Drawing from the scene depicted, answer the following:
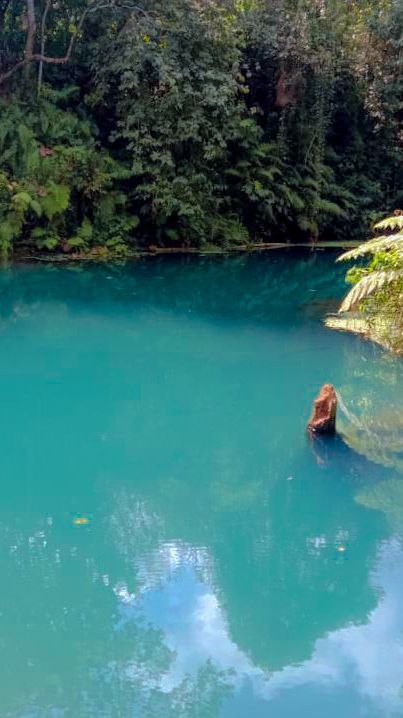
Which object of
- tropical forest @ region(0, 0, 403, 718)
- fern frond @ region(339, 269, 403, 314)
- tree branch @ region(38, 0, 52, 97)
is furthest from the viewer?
tree branch @ region(38, 0, 52, 97)

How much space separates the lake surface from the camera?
327 centimetres

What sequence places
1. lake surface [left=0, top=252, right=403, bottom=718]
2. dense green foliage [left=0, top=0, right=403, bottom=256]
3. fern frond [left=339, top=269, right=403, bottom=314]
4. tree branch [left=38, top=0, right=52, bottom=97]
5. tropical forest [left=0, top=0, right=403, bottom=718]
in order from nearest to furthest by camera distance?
lake surface [left=0, top=252, right=403, bottom=718]
tropical forest [left=0, top=0, right=403, bottom=718]
fern frond [left=339, top=269, right=403, bottom=314]
dense green foliage [left=0, top=0, right=403, bottom=256]
tree branch [left=38, top=0, right=52, bottom=97]

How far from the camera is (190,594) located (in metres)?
3.94

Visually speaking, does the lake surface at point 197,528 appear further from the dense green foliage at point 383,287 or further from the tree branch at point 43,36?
the tree branch at point 43,36

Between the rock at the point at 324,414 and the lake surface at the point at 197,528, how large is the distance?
128 mm

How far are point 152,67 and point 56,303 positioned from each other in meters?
5.80

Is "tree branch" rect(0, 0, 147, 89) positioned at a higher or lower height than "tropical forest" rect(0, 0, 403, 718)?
higher

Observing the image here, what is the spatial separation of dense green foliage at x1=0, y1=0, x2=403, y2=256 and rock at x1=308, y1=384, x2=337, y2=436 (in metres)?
8.23

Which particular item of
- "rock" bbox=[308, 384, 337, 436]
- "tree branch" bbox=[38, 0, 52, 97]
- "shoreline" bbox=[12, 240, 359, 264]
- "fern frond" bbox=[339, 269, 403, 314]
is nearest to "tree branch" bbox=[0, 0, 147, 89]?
"tree branch" bbox=[38, 0, 52, 97]

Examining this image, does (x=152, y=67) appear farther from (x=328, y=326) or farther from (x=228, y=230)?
(x=328, y=326)

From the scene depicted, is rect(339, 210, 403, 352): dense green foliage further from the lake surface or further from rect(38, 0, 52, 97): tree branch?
rect(38, 0, 52, 97): tree branch

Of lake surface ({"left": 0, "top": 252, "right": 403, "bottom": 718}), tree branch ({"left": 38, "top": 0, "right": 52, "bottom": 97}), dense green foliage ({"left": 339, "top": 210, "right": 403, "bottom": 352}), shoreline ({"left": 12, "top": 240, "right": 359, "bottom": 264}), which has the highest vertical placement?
tree branch ({"left": 38, "top": 0, "right": 52, "bottom": 97})

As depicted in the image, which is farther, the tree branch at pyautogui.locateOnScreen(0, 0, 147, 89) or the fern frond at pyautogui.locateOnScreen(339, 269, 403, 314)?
the tree branch at pyautogui.locateOnScreen(0, 0, 147, 89)

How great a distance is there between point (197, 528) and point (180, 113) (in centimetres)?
1096
